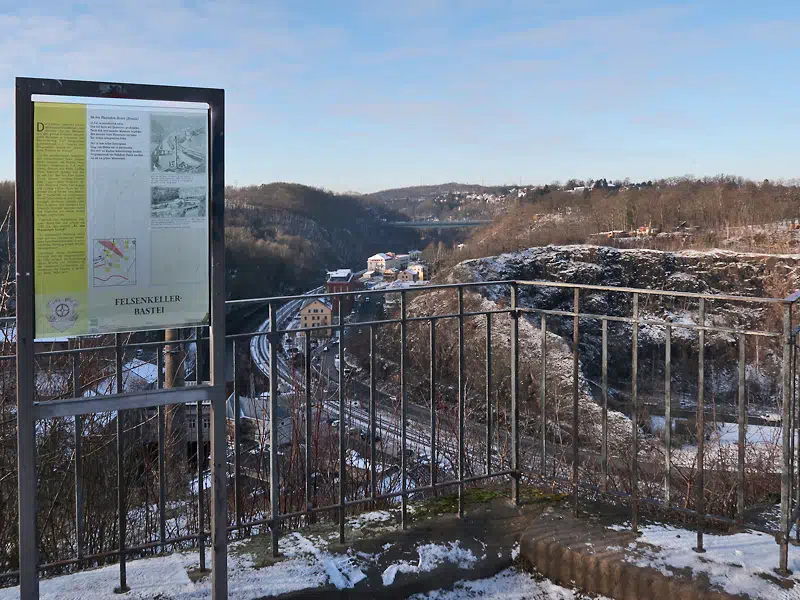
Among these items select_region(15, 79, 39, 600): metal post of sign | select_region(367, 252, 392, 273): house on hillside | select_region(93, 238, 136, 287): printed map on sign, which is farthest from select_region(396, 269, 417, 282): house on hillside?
select_region(15, 79, 39, 600): metal post of sign

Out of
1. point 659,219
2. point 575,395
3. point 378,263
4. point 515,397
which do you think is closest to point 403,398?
point 515,397

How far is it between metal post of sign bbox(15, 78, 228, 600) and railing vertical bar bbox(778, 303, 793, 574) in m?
2.17

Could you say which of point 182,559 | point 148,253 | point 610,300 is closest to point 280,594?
point 182,559

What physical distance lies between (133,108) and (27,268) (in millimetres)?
626

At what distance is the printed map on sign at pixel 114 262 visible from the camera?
2.12 meters

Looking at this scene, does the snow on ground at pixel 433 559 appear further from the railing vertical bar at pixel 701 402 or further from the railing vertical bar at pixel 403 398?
the railing vertical bar at pixel 701 402

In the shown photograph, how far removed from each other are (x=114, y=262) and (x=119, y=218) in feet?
0.49

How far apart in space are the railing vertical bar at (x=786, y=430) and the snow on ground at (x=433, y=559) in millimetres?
1296

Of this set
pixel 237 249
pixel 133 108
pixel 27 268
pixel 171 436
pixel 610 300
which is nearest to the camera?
pixel 27 268

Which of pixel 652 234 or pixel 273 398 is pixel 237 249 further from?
pixel 273 398

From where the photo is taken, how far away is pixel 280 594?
2.60 m

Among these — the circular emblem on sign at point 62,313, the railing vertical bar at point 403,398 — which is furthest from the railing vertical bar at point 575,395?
the circular emblem on sign at point 62,313

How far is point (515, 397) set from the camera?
11.6 ft

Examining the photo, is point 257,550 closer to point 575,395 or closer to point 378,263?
point 575,395
